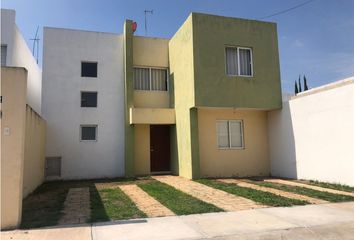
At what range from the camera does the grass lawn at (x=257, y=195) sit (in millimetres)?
8703

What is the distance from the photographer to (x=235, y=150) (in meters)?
15.3

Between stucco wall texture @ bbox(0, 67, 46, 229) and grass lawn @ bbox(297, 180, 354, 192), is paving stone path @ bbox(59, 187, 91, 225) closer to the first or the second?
stucco wall texture @ bbox(0, 67, 46, 229)

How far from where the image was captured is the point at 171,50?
1733 centimetres

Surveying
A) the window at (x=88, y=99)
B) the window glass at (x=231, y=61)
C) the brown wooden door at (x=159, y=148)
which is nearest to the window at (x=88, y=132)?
the window at (x=88, y=99)

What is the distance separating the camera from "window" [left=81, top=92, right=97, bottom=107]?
16.7 meters

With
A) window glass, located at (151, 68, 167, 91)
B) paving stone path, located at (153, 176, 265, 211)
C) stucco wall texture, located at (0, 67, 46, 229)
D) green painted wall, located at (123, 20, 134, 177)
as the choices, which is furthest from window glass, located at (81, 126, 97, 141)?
stucco wall texture, located at (0, 67, 46, 229)

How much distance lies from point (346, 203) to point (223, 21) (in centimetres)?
940

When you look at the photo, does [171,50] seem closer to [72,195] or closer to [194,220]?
[72,195]

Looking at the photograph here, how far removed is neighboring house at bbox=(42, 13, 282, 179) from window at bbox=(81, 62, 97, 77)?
5 cm

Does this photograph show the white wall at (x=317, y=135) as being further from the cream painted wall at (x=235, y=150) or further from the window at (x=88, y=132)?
the window at (x=88, y=132)

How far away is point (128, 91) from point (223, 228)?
441 inches

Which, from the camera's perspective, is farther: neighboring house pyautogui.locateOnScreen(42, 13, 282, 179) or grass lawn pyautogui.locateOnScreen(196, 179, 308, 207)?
neighboring house pyautogui.locateOnScreen(42, 13, 282, 179)

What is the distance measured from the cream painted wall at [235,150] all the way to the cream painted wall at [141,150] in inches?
135

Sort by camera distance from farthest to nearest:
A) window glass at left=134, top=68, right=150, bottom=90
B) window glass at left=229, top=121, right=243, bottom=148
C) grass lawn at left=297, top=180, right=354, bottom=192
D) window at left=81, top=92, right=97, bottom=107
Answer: window glass at left=134, top=68, right=150, bottom=90
window at left=81, top=92, right=97, bottom=107
window glass at left=229, top=121, right=243, bottom=148
grass lawn at left=297, top=180, right=354, bottom=192
